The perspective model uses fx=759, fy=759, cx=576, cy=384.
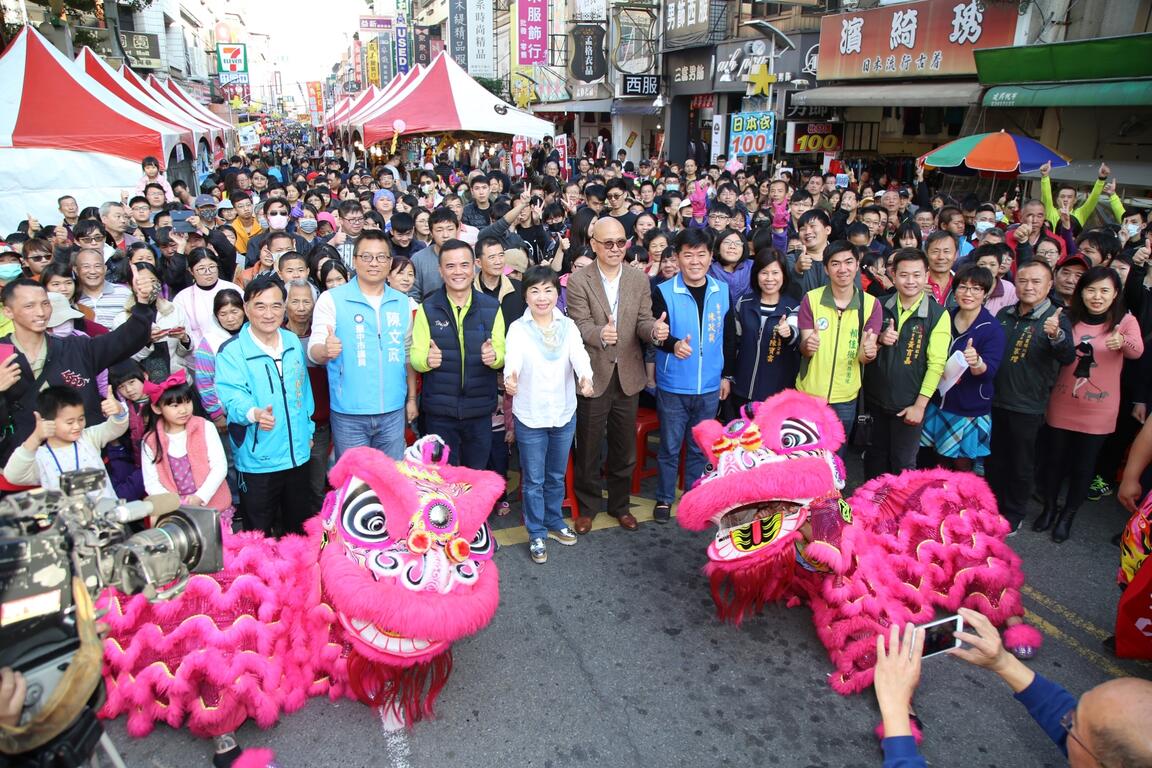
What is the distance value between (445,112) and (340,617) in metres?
12.3

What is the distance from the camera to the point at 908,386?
4.54 meters

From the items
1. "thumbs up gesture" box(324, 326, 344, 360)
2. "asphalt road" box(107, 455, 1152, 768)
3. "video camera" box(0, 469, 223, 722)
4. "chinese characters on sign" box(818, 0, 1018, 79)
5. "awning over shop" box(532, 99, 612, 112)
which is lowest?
"asphalt road" box(107, 455, 1152, 768)

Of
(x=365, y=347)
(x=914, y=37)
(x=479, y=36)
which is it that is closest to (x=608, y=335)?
(x=365, y=347)

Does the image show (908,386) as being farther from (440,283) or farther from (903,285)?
(440,283)

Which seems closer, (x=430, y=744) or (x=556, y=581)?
(x=430, y=744)

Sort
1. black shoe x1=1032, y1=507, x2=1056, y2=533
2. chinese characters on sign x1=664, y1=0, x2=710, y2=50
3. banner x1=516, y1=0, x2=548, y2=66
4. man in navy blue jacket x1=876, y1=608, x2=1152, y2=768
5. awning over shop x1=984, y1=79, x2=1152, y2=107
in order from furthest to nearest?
banner x1=516, y1=0, x2=548, y2=66
chinese characters on sign x1=664, y1=0, x2=710, y2=50
awning over shop x1=984, y1=79, x2=1152, y2=107
black shoe x1=1032, y1=507, x2=1056, y2=533
man in navy blue jacket x1=876, y1=608, x2=1152, y2=768

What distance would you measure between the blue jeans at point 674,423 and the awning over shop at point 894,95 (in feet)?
33.8

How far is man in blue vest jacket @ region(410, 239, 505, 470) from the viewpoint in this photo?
4289 mm

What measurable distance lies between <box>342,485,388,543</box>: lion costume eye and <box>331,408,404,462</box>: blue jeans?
50.4 inches

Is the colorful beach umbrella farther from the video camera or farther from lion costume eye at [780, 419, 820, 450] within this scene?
the video camera

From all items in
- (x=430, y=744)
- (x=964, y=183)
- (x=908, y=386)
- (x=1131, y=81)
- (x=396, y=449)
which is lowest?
(x=430, y=744)

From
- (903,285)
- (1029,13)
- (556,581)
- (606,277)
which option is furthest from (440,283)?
(1029,13)

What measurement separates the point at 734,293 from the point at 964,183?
9.63 m

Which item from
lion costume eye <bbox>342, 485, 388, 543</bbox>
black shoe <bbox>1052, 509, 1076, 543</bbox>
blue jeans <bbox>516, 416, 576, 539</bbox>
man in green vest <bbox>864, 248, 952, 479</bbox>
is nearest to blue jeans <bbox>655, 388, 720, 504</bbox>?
blue jeans <bbox>516, 416, 576, 539</bbox>
